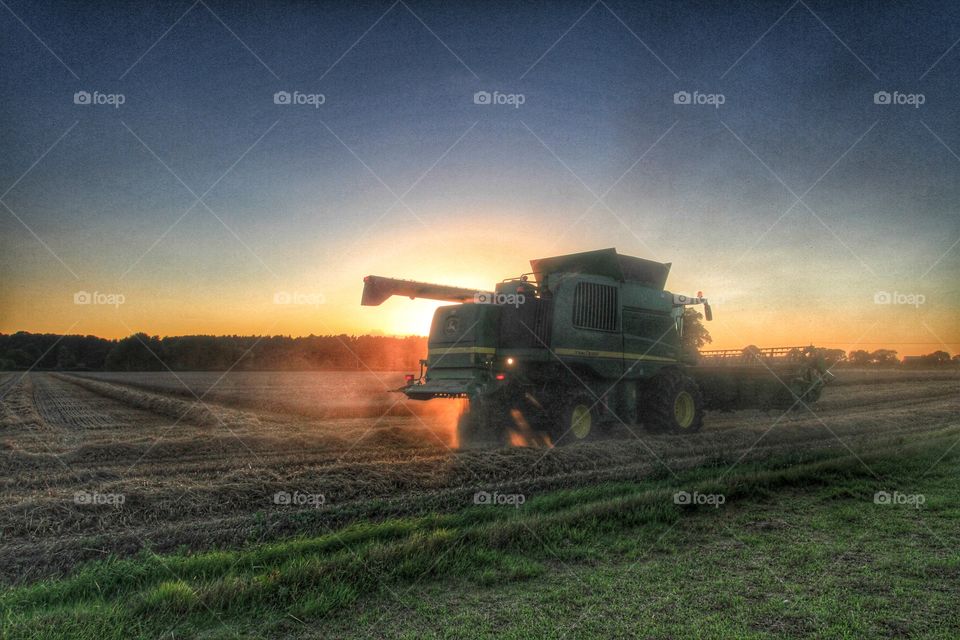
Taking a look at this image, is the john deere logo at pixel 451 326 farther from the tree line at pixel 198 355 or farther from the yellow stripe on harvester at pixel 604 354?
the tree line at pixel 198 355

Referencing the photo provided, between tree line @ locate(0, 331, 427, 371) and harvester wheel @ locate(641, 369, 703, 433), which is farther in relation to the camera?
tree line @ locate(0, 331, 427, 371)

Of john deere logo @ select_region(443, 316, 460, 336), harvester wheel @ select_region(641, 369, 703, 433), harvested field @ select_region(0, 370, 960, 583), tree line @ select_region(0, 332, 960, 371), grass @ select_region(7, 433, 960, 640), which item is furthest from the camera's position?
tree line @ select_region(0, 332, 960, 371)

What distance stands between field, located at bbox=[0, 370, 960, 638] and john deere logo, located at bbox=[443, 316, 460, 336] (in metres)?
2.52

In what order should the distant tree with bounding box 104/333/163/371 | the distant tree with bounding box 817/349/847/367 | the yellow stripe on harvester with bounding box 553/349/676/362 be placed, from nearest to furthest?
the yellow stripe on harvester with bounding box 553/349/676/362, the distant tree with bounding box 817/349/847/367, the distant tree with bounding box 104/333/163/371

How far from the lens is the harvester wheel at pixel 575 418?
11750 mm

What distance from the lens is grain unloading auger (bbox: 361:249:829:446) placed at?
1179 centimetres

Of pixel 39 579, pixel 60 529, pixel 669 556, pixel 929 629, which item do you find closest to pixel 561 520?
pixel 669 556

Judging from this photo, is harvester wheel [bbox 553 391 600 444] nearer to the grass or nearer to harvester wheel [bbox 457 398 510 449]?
harvester wheel [bbox 457 398 510 449]

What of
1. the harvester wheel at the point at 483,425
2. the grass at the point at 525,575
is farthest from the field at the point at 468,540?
the harvester wheel at the point at 483,425

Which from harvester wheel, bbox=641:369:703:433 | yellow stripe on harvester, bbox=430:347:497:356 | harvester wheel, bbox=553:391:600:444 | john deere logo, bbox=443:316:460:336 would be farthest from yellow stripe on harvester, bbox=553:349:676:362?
john deere logo, bbox=443:316:460:336

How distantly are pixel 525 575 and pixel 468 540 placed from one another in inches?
34.3

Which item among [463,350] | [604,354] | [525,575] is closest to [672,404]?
[604,354]

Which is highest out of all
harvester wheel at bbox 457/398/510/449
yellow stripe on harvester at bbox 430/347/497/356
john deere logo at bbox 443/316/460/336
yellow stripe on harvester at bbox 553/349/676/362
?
john deere logo at bbox 443/316/460/336

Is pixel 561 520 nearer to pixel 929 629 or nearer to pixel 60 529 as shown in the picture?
pixel 929 629
